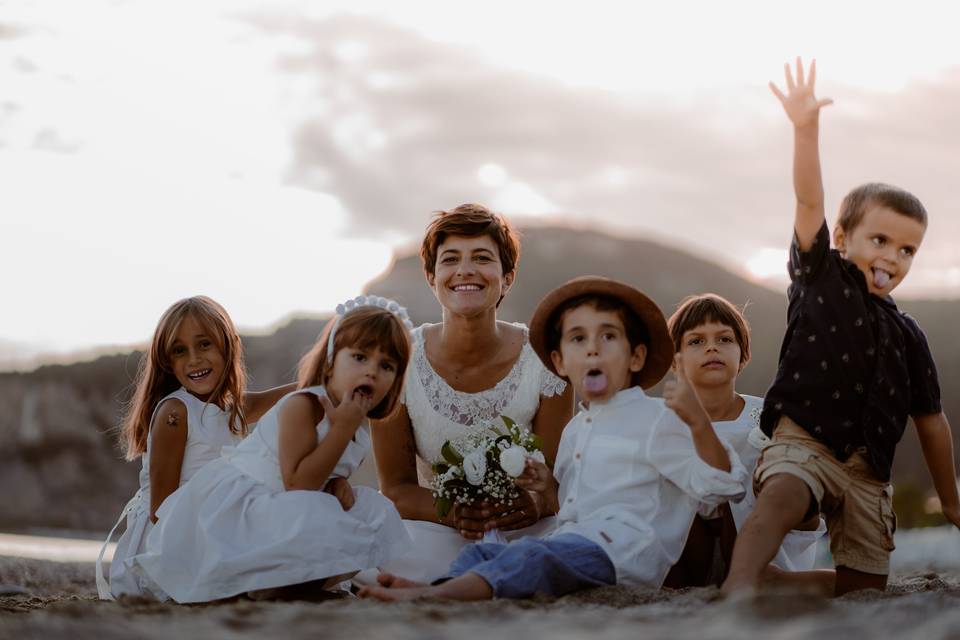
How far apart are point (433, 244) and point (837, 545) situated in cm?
266

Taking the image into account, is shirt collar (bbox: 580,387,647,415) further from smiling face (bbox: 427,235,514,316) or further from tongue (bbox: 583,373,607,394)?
smiling face (bbox: 427,235,514,316)

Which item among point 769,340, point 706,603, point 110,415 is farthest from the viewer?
point 769,340

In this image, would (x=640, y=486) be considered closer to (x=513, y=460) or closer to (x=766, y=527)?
(x=766, y=527)

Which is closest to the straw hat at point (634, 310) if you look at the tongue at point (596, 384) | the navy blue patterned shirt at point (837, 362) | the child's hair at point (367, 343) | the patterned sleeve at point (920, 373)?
the tongue at point (596, 384)

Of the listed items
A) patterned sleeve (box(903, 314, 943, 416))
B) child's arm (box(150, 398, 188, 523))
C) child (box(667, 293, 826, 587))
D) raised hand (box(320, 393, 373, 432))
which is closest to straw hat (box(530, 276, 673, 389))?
child (box(667, 293, 826, 587))

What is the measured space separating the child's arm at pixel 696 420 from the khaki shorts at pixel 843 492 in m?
0.38

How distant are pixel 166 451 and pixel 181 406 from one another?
10.2 inches

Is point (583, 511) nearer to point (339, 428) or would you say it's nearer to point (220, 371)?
point (339, 428)

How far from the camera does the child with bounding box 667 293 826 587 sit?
5.04 m

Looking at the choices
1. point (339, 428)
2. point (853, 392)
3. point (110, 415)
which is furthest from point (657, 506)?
point (110, 415)

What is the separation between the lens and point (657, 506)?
437 centimetres

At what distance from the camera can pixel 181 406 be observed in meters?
5.54

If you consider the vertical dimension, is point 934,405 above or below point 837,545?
above

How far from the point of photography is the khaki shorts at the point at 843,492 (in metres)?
4.45
